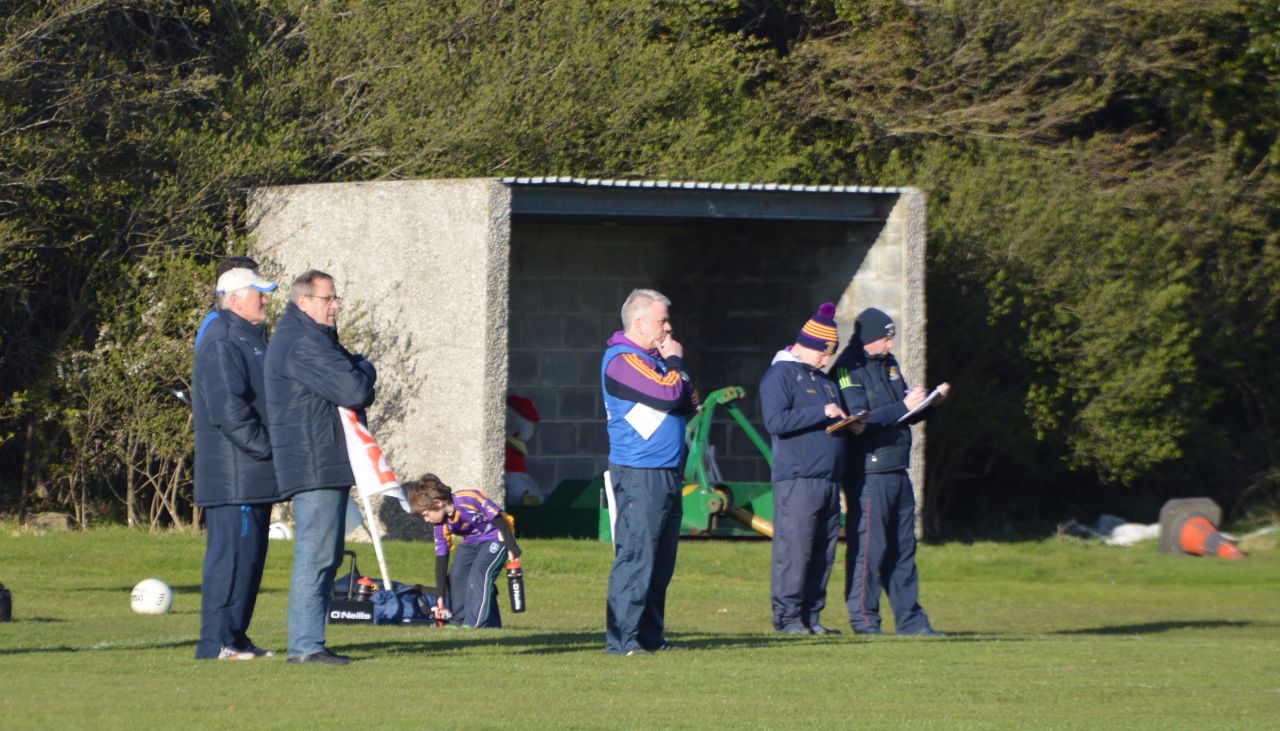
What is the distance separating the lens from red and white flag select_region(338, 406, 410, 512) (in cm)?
856

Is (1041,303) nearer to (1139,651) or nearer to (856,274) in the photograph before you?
(856,274)

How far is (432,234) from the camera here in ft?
53.9

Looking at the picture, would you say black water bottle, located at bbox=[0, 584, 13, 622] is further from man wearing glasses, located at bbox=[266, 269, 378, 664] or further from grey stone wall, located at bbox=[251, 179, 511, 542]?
grey stone wall, located at bbox=[251, 179, 511, 542]

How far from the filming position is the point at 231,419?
8.27 meters

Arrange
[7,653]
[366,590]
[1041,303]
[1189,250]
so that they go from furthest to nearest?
[1189,250] < [1041,303] < [366,590] < [7,653]

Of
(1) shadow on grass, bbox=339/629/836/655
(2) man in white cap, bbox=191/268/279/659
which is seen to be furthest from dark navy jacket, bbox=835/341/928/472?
(2) man in white cap, bbox=191/268/279/659

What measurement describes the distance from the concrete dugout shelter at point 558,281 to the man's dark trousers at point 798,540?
5204mm

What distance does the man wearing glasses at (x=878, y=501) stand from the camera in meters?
11.5

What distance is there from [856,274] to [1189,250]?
21.5 ft

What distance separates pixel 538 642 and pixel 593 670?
154 centimetres

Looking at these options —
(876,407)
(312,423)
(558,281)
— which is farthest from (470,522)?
(558,281)

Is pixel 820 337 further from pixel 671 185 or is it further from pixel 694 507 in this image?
pixel 694 507

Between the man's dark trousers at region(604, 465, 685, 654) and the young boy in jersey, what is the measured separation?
6.77 feet

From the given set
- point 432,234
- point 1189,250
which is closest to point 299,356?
point 432,234
